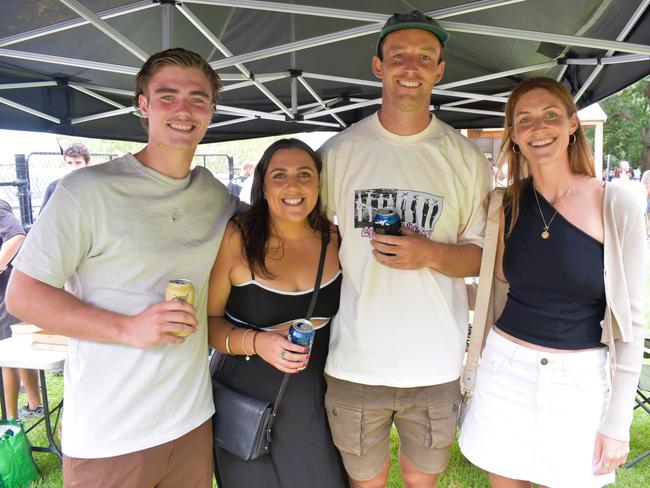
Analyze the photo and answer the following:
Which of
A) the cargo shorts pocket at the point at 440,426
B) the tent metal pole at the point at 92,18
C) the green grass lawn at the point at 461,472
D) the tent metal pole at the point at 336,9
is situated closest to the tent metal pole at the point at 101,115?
the tent metal pole at the point at 92,18

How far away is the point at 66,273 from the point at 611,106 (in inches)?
1304

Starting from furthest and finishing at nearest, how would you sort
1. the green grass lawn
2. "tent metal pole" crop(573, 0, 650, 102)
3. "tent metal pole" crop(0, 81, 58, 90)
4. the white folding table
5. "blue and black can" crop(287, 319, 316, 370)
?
"tent metal pole" crop(0, 81, 58, 90)
the green grass lawn
the white folding table
"tent metal pole" crop(573, 0, 650, 102)
"blue and black can" crop(287, 319, 316, 370)

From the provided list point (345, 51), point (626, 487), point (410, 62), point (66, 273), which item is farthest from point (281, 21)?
point (626, 487)

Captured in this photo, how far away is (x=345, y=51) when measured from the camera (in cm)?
389

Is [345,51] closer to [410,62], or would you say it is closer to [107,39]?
[107,39]

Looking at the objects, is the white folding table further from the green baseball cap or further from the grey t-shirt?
the green baseball cap

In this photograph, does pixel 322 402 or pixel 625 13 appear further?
pixel 625 13

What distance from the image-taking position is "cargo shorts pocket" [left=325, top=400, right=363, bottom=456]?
1991 millimetres

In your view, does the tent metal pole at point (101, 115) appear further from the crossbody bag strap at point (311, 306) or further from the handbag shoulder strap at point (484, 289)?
the handbag shoulder strap at point (484, 289)

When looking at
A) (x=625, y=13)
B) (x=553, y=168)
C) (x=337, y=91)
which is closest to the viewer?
(x=553, y=168)

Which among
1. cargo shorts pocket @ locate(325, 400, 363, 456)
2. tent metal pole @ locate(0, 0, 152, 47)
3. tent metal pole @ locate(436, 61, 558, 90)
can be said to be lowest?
cargo shorts pocket @ locate(325, 400, 363, 456)

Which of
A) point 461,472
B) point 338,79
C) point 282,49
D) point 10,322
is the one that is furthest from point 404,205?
point 10,322

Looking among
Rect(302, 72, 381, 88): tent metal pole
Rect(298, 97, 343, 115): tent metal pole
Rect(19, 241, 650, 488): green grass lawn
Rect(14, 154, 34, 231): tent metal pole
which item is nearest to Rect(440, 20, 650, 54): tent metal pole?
Rect(302, 72, 381, 88): tent metal pole

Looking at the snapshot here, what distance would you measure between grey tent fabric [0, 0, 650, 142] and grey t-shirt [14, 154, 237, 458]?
1292mm
